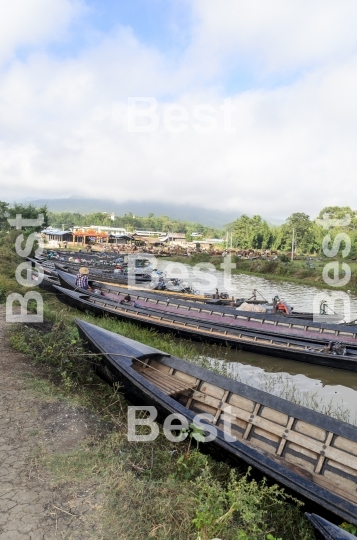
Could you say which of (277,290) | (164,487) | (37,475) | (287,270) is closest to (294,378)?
(164,487)

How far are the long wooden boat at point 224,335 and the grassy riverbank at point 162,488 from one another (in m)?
5.64

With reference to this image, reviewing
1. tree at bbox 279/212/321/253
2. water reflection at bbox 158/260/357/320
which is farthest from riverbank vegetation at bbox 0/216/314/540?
tree at bbox 279/212/321/253

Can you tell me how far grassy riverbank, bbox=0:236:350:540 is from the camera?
338 centimetres

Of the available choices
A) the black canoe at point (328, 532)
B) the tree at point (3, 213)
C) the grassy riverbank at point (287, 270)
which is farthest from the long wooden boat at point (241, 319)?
the tree at point (3, 213)

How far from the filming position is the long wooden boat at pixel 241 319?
37.6 ft

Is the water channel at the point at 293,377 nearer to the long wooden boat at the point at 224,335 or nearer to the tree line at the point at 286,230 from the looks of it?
the long wooden boat at the point at 224,335

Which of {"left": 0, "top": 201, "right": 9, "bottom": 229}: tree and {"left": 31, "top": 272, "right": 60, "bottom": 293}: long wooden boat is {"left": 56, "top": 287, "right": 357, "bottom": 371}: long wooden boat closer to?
{"left": 31, "top": 272, "right": 60, "bottom": 293}: long wooden boat

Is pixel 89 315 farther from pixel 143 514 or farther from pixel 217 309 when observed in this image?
pixel 143 514

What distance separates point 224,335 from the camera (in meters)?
11.6

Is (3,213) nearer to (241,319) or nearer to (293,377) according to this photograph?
(241,319)

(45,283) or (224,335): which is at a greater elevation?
(45,283)

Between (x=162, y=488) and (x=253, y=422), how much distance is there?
2.02 meters

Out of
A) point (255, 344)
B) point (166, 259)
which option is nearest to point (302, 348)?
point (255, 344)

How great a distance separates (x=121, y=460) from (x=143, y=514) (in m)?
0.87
